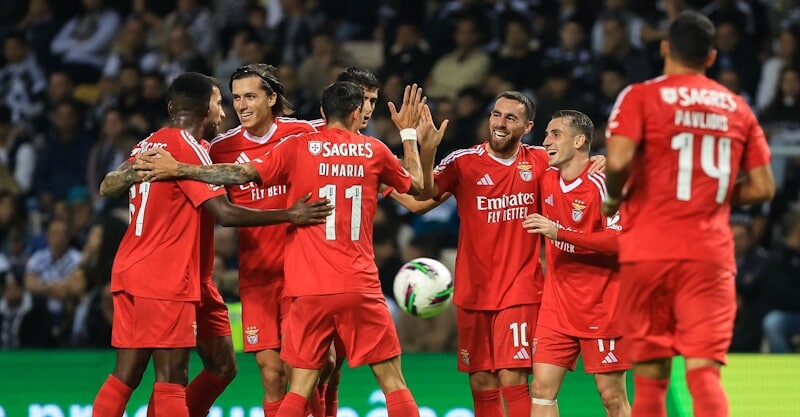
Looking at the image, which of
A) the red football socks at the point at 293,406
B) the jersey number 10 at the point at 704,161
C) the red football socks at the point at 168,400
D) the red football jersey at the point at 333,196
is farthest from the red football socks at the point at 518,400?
the jersey number 10 at the point at 704,161

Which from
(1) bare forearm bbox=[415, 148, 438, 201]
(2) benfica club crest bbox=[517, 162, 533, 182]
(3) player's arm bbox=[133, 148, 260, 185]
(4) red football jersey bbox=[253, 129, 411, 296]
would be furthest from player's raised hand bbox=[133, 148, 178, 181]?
(2) benfica club crest bbox=[517, 162, 533, 182]

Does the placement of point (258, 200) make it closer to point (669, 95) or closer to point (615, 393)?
point (615, 393)

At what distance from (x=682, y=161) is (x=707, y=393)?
3.81ft

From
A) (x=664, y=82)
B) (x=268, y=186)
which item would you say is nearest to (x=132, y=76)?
(x=268, y=186)

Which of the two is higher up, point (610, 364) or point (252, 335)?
point (252, 335)

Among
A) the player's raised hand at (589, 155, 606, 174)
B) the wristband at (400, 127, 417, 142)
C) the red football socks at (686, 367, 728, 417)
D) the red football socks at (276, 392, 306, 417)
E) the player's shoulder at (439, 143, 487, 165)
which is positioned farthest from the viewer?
the player's shoulder at (439, 143, 487, 165)

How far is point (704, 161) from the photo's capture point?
21.0 feet

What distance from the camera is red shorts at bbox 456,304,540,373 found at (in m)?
8.26

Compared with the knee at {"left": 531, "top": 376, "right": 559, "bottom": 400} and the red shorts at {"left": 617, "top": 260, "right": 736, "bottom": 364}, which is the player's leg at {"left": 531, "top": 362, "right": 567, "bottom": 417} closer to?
the knee at {"left": 531, "top": 376, "right": 559, "bottom": 400}

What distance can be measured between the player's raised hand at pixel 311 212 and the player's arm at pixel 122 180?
97cm

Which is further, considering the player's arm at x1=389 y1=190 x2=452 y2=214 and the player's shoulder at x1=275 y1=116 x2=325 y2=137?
the player's arm at x1=389 y1=190 x2=452 y2=214

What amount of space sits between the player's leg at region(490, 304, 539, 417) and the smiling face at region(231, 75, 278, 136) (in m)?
2.05

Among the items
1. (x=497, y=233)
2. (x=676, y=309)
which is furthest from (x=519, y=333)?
(x=676, y=309)

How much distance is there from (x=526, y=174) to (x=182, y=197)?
2309 millimetres
